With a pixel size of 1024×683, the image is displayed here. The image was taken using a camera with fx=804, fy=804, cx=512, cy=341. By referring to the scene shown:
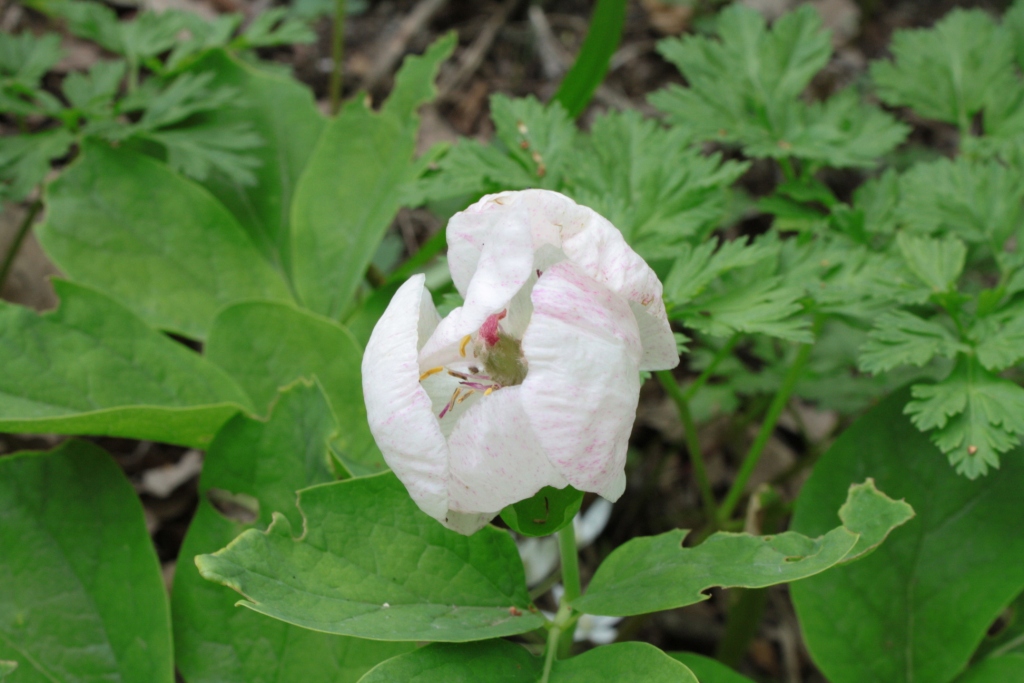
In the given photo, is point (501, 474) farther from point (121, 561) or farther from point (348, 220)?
point (348, 220)

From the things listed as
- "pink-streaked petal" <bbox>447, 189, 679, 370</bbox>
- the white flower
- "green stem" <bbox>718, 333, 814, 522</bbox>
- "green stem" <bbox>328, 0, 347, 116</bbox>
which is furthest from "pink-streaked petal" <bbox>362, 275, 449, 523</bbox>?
"green stem" <bbox>328, 0, 347, 116</bbox>

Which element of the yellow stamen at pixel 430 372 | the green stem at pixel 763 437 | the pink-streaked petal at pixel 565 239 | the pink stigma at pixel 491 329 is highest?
the pink-streaked petal at pixel 565 239

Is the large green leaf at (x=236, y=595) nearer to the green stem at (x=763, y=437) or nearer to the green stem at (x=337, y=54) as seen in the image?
the green stem at (x=763, y=437)

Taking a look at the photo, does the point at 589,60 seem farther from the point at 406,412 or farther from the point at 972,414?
the point at 406,412

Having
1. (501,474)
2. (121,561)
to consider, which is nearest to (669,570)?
(501,474)

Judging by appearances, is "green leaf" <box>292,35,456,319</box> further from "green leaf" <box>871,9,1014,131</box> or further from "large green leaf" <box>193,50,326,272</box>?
"green leaf" <box>871,9,1014,131</box>

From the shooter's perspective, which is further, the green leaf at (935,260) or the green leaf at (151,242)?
the green leaf at (151,242)

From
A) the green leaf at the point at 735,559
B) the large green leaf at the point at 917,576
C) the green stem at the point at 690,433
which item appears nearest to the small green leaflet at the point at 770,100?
the green stem at the point at 690,433
